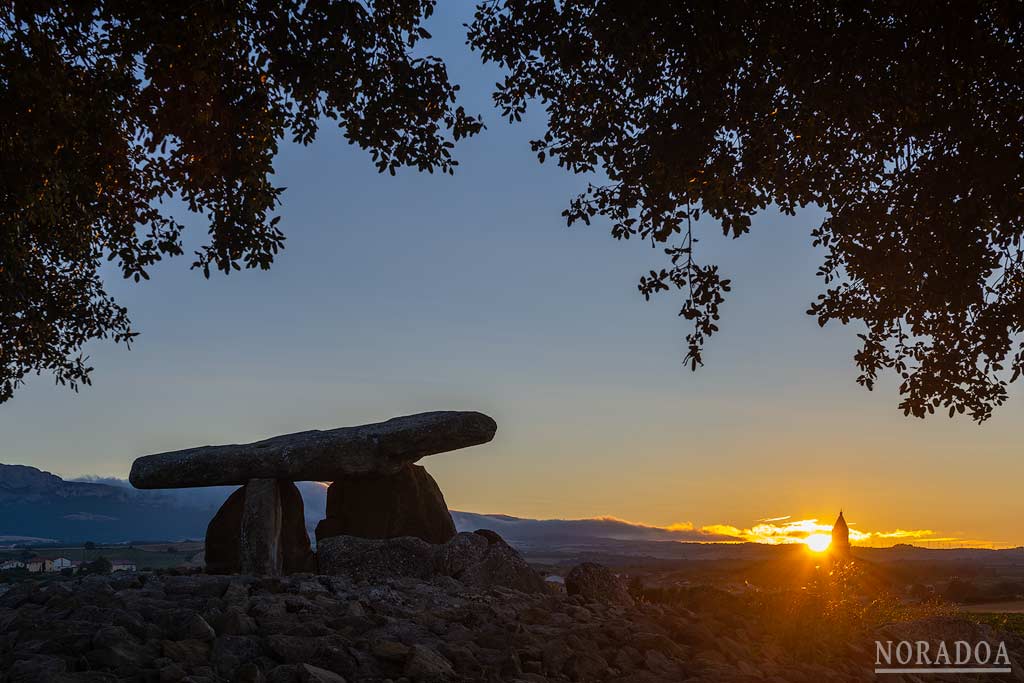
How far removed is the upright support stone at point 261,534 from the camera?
1728cm

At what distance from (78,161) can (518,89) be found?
6.40 meters

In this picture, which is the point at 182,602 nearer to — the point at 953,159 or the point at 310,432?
the point at 310,432

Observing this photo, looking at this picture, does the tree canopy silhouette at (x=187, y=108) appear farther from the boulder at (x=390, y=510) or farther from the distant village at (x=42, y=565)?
the distant village at (x=42, y=565)

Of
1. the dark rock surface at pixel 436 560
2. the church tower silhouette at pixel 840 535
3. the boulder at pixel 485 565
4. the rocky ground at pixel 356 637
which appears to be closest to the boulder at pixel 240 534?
the dark rock surface at pixel 436 560

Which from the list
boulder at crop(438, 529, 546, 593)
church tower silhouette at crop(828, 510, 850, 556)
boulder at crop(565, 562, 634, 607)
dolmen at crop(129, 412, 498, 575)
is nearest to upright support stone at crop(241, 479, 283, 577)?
dolmen at crop(129, 412, 498, 575)

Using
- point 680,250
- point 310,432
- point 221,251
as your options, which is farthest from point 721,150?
point 310,432

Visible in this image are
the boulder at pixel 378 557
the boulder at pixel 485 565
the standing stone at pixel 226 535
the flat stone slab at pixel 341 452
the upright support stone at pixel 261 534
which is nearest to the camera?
the boulder at pixel 485 565

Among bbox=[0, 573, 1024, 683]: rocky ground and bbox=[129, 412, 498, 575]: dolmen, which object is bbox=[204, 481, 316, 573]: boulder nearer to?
bbox=[129, 412, 498, 575]: dolmen

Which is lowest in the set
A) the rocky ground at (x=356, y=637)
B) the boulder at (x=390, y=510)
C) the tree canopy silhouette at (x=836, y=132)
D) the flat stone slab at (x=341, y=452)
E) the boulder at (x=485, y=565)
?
the rocky ground at (x=356, y=637)

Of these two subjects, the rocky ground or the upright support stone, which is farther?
the upright support stone

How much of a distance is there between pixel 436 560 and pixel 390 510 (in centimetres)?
339

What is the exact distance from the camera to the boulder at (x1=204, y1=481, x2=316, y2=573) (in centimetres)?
1803

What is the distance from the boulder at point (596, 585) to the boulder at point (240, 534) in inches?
235

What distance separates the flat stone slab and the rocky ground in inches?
Answer: 199
